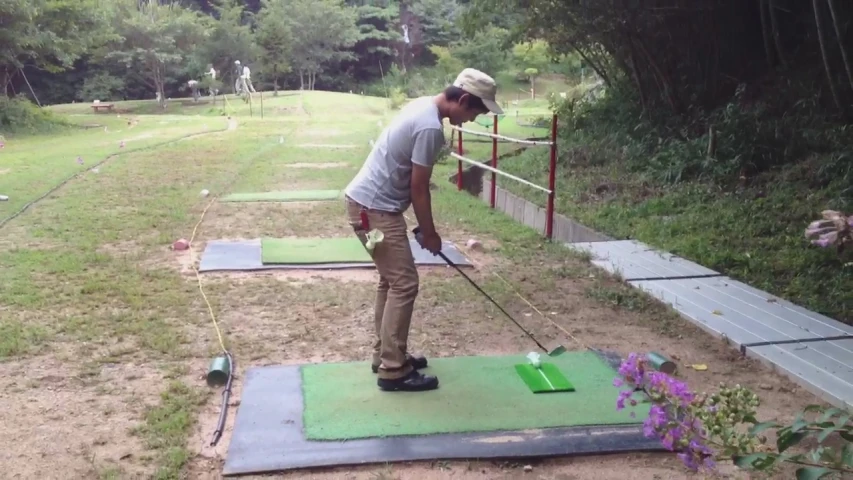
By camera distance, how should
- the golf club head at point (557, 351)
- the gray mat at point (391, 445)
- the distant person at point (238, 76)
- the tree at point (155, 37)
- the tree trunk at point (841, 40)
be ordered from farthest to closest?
the distant person at point (238, 76) → the tree at point (155, 37) → the tree trunk at point (841, 40) → the golf club head at point (557, 351) → the gray mat at point (391, 445)

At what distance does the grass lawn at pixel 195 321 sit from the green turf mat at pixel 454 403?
235 mm

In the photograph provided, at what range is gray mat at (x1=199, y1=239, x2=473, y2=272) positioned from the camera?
509 cm

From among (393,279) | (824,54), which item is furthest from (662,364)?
(824,54)

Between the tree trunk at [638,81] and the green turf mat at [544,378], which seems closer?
the green turf mat at [544,378]

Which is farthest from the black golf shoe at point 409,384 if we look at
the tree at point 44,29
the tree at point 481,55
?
the tree at point 481,55

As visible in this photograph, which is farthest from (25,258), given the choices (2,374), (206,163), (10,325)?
(206,163)

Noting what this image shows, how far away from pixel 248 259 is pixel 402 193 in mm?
2613

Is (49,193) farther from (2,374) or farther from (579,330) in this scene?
(579,330)

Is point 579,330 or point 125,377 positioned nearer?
point 125,377

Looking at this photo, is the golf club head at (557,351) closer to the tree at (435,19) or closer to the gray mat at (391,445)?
the gray mat at (391,445)

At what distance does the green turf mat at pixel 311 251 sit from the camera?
526 centimetres

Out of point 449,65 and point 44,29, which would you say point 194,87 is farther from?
point 44,29

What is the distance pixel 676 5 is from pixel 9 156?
31.9 feet

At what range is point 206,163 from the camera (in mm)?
10719
